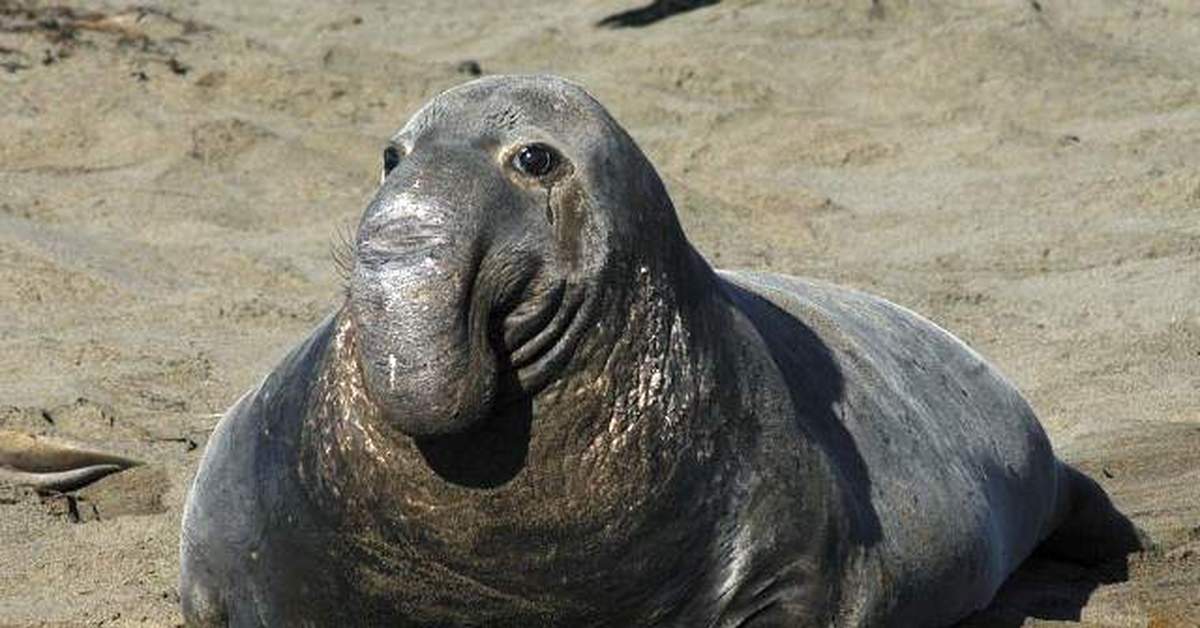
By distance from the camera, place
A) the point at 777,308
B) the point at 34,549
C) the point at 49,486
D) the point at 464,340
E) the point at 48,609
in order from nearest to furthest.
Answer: the point at 464,340, the point at 777,308, the point at 48,609, the point at 34,549, the point at 49,486

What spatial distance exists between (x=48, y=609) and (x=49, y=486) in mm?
848

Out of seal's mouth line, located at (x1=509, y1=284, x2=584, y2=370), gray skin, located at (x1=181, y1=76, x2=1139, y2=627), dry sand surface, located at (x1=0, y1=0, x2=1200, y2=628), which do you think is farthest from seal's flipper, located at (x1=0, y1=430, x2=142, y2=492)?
seal's mouth line, located at (x1=509, y1=284, x2=584, y2=370)

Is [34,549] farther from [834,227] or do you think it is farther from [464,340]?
[834,227]

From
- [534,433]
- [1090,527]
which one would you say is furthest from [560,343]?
[1090,527]

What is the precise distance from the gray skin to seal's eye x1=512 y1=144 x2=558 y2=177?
0.03 ft

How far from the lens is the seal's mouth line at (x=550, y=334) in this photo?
363cm

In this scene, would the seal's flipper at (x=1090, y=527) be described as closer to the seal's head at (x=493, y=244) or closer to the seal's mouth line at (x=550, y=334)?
the seal's head at (x=493, y=244)

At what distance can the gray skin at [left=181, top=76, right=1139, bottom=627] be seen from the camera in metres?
3.51

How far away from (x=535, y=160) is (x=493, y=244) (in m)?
0.18

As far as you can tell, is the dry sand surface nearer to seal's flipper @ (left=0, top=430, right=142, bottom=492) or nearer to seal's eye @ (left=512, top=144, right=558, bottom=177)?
seal's flipper @ (left=0, top=430, right=142, bottom=492)

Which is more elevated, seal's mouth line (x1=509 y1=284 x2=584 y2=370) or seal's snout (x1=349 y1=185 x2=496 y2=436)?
seal's snout (x1=349 y1=185 x2=496 y2=436)

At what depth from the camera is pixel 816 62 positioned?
1089cm

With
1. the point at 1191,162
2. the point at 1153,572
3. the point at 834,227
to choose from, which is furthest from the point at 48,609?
the point at 1191,162

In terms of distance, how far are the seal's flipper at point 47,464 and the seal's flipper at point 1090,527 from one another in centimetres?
210
